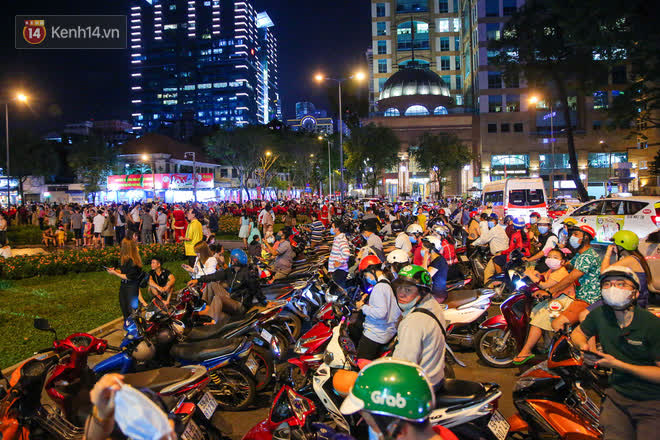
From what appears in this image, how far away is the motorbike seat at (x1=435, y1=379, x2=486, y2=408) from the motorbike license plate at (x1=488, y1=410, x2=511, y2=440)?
0.20 meters

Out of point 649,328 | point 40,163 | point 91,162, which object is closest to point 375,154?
point 91,162

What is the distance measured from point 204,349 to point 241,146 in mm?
47681

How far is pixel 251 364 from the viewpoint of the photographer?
17.2 feet

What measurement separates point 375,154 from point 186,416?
5507 centimetres

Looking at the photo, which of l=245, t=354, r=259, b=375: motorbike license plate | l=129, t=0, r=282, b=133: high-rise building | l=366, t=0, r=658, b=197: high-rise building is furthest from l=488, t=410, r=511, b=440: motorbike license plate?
l=129, t=0, r=282, b=133: high-rise building

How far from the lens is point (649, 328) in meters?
2.98

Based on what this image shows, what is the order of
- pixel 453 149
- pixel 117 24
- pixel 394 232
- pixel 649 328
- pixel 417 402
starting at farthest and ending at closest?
pixel 453 149 → pixel 394 232 → pixel 117 24 → pixel 649 328 → pixel 417 402

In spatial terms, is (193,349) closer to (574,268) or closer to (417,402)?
(417,402)

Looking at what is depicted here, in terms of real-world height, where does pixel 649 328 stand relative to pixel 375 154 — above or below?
below

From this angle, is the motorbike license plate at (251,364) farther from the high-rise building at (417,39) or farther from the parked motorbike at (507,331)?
the high-rise building at (417,39)

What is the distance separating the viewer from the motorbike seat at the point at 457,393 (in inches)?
133

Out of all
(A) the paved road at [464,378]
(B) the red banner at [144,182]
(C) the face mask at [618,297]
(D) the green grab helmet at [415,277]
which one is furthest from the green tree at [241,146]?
(C) the face mask at [618,297]

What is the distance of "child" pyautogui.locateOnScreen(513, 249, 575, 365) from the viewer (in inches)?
221

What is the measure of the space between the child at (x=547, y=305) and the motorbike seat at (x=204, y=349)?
338 cm
